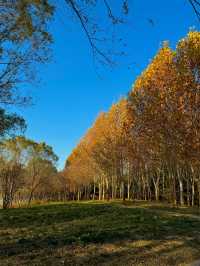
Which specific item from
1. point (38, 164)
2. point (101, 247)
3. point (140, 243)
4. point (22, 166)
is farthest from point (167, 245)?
point (38, 164)

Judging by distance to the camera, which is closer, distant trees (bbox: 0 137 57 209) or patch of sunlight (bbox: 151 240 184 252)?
patch of sunlight (bbox: 151 240 184 252)

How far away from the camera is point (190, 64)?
18.8 metres

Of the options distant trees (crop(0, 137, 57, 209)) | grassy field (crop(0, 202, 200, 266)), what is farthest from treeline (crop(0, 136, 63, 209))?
grassy field (crop(0, 202, 200, 266))

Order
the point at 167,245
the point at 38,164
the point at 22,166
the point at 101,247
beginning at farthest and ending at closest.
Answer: the point at 38,164, the point at 22,166, the point at 167,245, the point at 101,247

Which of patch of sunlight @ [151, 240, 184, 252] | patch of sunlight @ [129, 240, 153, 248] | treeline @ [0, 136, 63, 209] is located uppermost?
treeline @ [0, 136, 63, 209]

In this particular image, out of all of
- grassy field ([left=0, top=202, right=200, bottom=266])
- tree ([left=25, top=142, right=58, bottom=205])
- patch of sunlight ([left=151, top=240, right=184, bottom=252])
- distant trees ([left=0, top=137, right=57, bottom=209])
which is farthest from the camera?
tree ([left=25, top=142, right=58, bottom=205])

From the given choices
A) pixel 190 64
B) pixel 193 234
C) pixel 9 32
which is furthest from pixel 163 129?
pixel 9 32

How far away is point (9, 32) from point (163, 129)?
13534 mm

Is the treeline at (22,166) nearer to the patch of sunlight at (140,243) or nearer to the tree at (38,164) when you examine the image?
the tree at (38,164)

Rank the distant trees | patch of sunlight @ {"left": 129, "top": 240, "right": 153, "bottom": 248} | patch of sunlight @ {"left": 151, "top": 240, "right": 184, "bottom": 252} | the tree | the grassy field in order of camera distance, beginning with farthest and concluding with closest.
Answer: the tree
the distant trees
patch of sunlight @ {"left": 129, "top": 240, "right": 153, "bottom": 248}
patch of sunlight @ {"left": 151, "top": 240, "right": 184, "bottom": 252}
the grassy field

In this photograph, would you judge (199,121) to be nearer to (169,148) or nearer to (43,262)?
(169,148)

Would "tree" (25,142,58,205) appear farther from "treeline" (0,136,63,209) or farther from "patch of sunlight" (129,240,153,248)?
"patch of sunlight" (129,240,153,248)

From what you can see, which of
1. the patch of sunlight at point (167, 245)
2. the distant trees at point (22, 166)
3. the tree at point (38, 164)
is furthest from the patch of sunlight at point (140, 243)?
the tree at point (38, 164)

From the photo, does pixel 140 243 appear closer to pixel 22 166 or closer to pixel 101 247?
pixel 101 247
